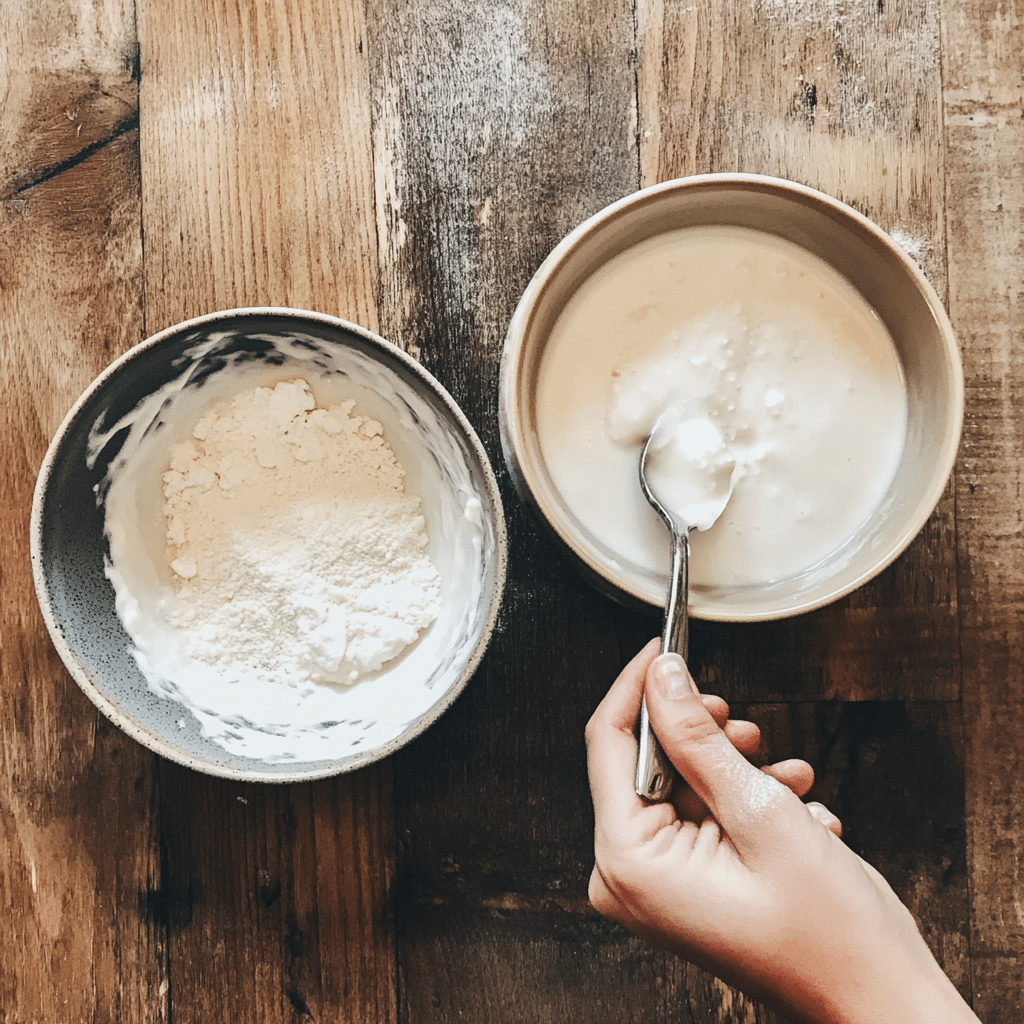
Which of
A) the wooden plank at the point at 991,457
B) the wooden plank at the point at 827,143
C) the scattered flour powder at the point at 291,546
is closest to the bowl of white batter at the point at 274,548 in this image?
the scattered flour powder at the point at 291,546

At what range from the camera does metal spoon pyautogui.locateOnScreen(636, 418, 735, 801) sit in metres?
0.59

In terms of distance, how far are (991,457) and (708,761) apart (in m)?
0.40

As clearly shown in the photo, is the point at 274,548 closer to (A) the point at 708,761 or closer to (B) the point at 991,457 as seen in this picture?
(A) the point at 708,761

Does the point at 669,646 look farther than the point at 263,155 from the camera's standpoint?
No

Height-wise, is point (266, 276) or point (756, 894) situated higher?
point (266, 276)

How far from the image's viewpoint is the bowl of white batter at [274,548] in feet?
2.15

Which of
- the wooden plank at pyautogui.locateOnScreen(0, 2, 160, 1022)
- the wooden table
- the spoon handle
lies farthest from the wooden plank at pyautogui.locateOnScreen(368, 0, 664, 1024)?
the wooden plank at pyautogui.locateOnScreen(0, 2, 160, 1022)

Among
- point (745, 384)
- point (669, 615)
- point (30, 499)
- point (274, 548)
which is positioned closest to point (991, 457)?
point (745, 384)

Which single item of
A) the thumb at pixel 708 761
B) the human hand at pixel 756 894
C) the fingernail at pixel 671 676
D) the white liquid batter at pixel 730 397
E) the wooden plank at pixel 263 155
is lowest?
the human hand at pixel 756 894

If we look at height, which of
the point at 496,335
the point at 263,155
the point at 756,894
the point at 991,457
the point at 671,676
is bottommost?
the point at 756,894

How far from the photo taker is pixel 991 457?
728 mm

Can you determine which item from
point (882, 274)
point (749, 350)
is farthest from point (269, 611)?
point (882, 274)

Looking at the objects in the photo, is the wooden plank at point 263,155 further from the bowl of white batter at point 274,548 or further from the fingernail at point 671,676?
the fingernail at point 671,676

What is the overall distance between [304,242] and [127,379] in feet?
0.65
